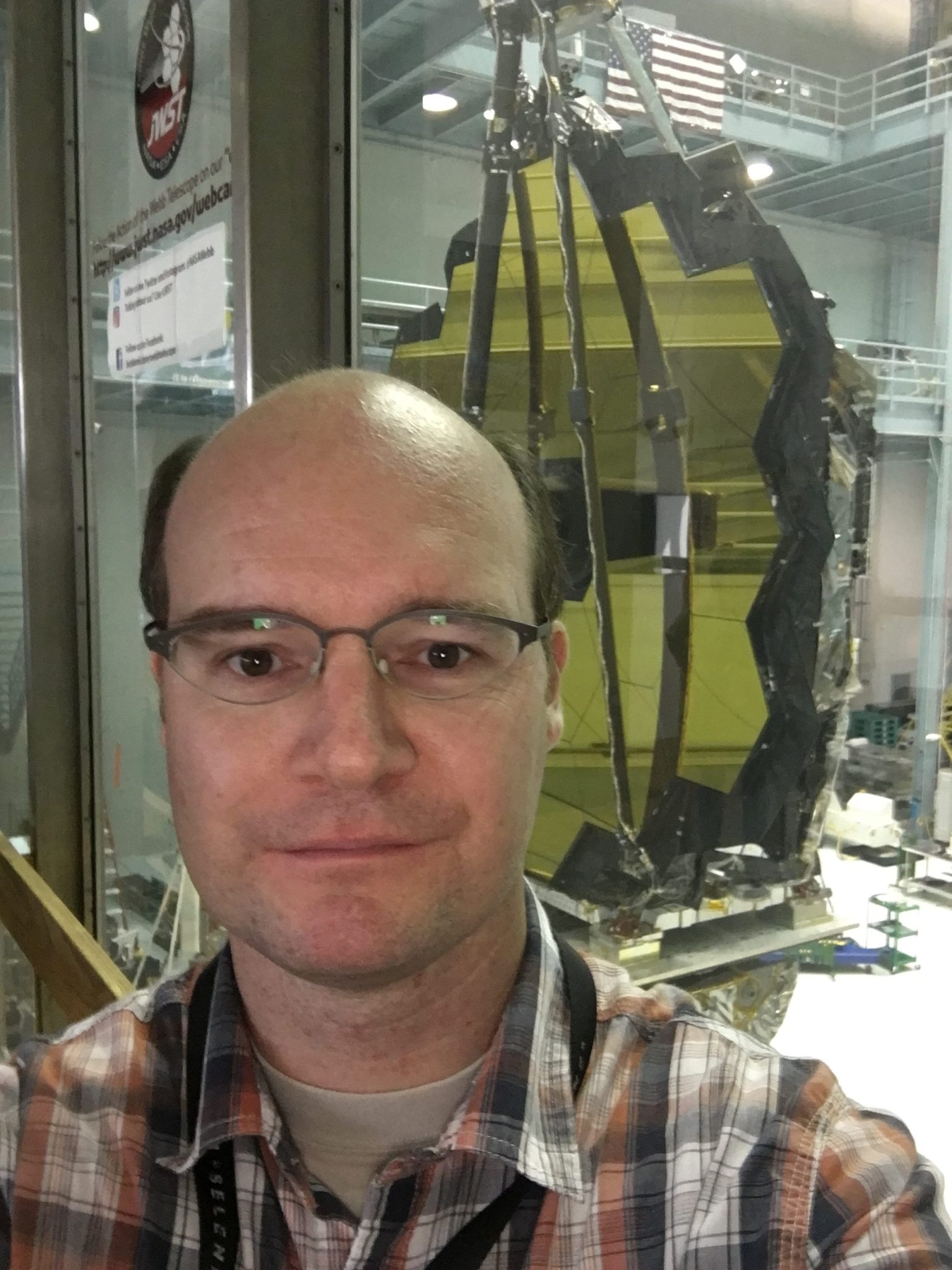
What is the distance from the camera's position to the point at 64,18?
2389mm

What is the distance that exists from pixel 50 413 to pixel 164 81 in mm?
958

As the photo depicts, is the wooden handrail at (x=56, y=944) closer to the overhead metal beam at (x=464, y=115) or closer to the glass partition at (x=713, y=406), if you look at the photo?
the glass partition at (x=713, y=406)

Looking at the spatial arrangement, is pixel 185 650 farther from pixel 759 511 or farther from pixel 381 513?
pixel 759 511

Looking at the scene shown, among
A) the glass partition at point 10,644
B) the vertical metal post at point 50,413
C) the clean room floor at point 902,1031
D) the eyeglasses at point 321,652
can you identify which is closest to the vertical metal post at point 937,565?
the clean room floor at point 902,1031

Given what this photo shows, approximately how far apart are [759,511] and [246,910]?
110 cm

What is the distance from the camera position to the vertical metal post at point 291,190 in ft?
4.31

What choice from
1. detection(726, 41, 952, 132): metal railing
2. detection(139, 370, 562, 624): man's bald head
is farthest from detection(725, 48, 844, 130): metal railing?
detection(139, 370, 562, 624): man's bald head

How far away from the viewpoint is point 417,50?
1.55 metres

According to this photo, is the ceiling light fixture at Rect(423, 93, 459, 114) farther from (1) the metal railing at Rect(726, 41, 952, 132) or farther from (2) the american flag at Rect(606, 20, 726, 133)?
(1) the metal railing at Rect(726, 41, 952, 132)

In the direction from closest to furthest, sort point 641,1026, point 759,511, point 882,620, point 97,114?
1. point 641,1026
2. point 882,620
3. point 759,511
4. point 97,114

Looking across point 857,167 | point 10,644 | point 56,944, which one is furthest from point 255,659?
point 10,644

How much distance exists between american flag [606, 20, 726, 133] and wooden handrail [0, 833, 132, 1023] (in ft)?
4.92

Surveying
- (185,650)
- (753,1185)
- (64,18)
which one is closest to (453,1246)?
(753,1185)

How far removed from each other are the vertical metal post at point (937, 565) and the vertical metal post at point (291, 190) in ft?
2.44
